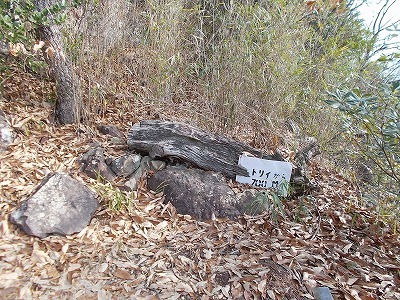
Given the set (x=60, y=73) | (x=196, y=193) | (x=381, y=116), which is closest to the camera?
(x=381, y=116)

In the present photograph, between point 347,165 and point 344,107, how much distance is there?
0.92 meters

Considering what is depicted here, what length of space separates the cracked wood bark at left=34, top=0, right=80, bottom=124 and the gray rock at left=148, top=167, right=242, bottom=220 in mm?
839

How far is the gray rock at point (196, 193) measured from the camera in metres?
1.68

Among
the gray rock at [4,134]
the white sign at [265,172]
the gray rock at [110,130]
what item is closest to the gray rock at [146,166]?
the gray rock at [110,130]

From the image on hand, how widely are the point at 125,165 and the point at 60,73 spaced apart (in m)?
0.83

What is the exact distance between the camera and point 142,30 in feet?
8.75

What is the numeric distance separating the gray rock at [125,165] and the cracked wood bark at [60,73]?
540 millimetres

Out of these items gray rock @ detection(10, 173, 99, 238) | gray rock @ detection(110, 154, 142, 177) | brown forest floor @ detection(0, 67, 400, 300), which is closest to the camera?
brown forest floor @ detection(0, 67, 400, 300)

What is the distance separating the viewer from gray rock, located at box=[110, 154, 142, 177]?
1.79 metres

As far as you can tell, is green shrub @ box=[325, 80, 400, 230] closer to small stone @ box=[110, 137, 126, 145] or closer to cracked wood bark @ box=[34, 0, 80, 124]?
small stone @ box=[110, 137, 126, 145]

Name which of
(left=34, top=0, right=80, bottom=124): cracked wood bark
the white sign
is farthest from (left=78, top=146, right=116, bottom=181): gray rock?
the white sign

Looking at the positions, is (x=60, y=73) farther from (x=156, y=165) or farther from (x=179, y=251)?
(x=179, y=251)

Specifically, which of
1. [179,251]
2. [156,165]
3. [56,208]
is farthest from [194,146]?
[56,208]

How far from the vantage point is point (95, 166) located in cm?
176
